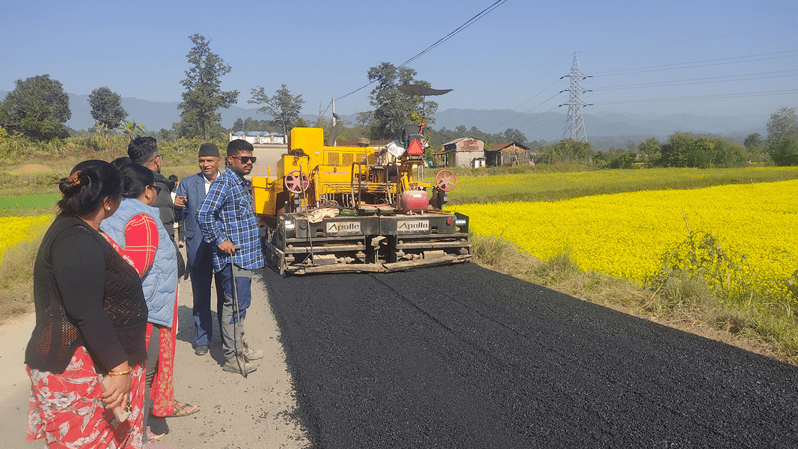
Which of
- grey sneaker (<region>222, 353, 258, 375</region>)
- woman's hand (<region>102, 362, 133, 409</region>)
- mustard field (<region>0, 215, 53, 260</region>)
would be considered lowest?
grey sneaker (<region>222, 353, 258, 375</region>)

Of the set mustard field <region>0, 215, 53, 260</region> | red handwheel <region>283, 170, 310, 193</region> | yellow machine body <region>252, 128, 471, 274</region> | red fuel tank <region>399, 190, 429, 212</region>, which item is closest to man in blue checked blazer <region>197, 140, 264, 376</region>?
yellow machine body <region>252, 128, 471, 274</region>

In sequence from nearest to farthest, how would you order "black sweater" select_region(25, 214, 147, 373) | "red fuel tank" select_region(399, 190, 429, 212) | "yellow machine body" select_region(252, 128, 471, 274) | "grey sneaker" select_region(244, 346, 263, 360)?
"black sweater" select_region(25, 214, 147, 373) → "grey sneaker" select_region(244, 346, 263, 360) → "yellow machine body" select_region(252, 128, 471, 274) → "red fuel tank" select_region(399, 190, 429, 212)

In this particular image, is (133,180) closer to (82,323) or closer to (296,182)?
(82,323)

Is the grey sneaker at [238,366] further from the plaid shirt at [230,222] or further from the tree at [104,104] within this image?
the tree at [104,104]

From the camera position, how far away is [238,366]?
4.41m

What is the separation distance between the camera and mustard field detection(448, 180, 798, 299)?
877 centimetres

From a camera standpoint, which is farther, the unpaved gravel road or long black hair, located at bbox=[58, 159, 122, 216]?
the unpaved gravel road

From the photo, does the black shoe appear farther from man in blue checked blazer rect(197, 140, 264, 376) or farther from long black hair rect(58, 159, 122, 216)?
long black hair rect(58, 159, 122, 216)

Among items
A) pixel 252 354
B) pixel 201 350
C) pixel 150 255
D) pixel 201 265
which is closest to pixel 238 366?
pixel 252 354

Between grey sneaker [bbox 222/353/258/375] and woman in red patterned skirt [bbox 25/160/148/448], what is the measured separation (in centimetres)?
207

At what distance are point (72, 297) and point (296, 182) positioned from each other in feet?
21.1

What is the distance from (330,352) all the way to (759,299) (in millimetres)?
4598

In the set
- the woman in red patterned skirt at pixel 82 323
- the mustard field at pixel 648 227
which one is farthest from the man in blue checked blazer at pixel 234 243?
the mustard field at pixel 648 227

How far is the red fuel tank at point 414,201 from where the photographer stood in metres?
8.34
